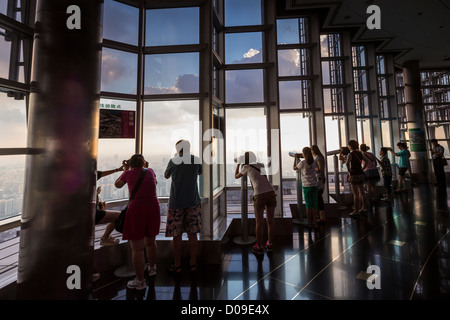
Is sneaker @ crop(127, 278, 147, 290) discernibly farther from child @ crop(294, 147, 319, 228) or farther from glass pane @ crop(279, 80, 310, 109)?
glass pane @ crop(279, 80, 310, 109)

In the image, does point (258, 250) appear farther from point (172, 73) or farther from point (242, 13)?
point (242, 13)

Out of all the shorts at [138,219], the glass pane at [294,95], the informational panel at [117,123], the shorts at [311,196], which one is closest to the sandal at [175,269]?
the shorts at [138,219]

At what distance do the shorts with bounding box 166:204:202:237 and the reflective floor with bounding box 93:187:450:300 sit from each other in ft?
1.58

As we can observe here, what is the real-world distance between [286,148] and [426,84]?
11301 mm

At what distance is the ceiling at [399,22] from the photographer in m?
5.25

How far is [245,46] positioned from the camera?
4.23m

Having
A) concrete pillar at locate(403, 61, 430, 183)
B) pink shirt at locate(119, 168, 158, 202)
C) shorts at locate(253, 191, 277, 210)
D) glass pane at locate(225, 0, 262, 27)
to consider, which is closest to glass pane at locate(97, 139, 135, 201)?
pink shirt at locate(119, 168, 158, 202)

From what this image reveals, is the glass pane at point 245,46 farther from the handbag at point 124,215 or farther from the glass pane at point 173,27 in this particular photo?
the handbag at point 124,215

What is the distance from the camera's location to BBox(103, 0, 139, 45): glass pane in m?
2.95

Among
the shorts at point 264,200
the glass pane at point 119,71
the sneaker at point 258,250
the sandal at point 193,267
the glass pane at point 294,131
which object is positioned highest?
the glass pane at point 119,71

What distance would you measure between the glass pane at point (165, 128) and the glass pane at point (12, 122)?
4.29 feet

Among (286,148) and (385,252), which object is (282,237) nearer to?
(385,252)

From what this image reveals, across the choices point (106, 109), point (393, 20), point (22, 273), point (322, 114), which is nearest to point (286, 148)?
point (322, 114)

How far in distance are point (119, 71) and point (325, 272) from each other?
11.9ft
